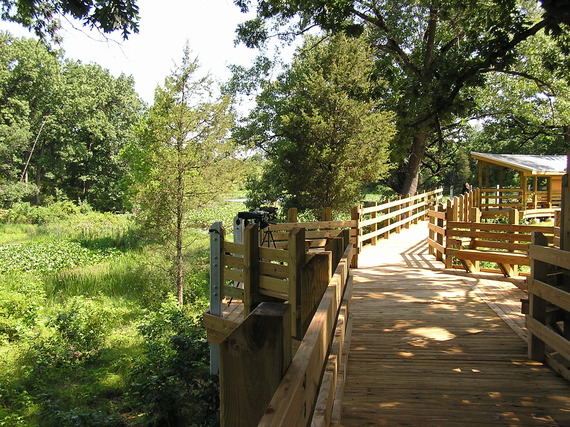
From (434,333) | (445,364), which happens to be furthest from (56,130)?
(445,364)

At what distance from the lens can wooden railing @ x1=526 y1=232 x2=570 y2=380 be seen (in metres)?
3.92

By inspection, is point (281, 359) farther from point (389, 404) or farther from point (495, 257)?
point (495, 257)

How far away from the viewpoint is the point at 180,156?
1592 centimetres

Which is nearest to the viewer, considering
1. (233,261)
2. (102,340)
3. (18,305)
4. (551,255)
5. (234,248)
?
(551,255)

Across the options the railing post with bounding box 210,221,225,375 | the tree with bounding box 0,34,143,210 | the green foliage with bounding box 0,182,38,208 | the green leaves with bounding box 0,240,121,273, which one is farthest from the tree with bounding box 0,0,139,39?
the green foliage with bounding box 0,182,38,208

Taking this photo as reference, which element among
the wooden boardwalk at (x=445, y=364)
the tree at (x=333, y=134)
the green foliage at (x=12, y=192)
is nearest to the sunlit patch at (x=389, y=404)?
the wooden boardwalk at (x=445, y=364)

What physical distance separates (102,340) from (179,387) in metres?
5.71

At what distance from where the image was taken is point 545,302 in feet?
14.1

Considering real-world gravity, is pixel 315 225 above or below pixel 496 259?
above

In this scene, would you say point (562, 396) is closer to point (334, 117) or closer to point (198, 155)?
point (198, 155)

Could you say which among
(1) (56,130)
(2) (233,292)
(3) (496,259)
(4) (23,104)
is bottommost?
(2) (233,292)

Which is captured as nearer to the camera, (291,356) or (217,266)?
(291,356)

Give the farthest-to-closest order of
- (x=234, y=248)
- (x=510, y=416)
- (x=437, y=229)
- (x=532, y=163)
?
(x=532, y=163)
(x=437, y=229)
(x=234, y=248)
(x=510, y=416)

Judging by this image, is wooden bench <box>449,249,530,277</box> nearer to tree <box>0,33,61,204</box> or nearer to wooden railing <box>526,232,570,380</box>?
wooden railing <box>526,232,570,380</box>
